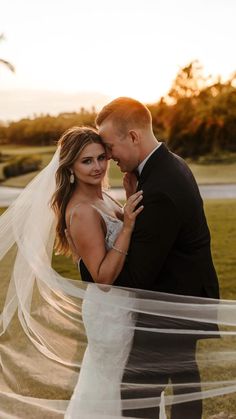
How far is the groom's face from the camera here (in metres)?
2.74

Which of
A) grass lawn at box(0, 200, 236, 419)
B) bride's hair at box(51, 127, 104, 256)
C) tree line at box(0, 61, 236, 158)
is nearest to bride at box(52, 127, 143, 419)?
bride's hair at box(51, 127, 104, 256)

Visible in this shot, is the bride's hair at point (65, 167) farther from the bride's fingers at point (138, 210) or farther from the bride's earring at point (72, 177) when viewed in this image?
the bride's fingers at point (138, 210)

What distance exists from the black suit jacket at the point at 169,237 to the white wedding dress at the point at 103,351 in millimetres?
116

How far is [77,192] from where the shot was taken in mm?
2947

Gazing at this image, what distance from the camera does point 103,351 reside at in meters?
2.99

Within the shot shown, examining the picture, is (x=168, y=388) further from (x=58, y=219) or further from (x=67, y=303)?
(x=58, y=219)

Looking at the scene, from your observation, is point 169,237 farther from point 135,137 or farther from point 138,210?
point 135,137

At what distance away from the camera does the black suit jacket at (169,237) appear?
2.64 metres

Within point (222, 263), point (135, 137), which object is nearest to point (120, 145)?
point (135, 137)

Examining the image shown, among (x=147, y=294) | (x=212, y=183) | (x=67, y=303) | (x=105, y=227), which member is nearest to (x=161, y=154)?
(x=105, y=227)

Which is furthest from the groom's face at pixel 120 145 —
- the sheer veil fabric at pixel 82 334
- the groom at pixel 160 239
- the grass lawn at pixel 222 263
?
the grass lawn at pixel 222 263

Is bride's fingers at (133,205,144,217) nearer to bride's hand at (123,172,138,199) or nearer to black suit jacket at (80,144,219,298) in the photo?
black suit jacket at (80,144,219,298)

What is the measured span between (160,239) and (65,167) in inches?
22.0

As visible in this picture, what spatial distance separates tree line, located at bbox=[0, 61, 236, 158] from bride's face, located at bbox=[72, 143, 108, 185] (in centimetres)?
1566
